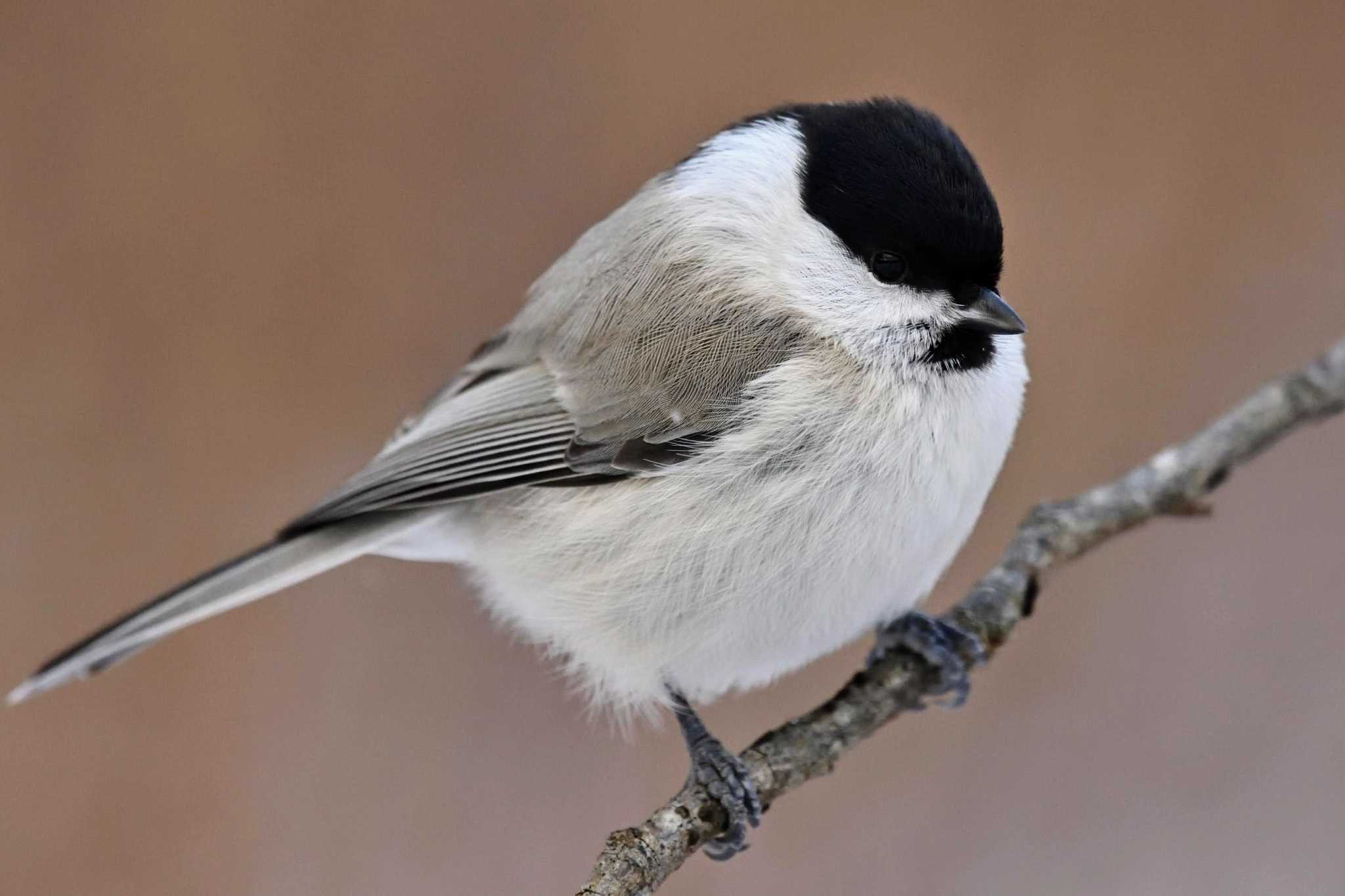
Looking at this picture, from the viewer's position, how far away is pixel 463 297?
2.84 meters

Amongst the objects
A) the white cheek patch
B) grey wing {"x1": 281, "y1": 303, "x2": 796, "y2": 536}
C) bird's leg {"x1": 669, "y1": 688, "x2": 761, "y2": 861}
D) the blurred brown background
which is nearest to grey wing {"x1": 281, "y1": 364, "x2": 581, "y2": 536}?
grey wing {"x1": 281, "y1": 303, "x2": 796, "y2": 536}

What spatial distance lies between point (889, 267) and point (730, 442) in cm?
33

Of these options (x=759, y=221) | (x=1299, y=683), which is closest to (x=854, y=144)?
(x=759, y=221)

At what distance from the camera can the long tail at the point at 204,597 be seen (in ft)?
6.23

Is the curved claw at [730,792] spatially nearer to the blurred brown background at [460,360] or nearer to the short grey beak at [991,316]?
the short grey beak at [991,316]

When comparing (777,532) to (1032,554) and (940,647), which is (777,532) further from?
(1032,554)

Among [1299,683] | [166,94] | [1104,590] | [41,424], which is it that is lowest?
[1299,683]

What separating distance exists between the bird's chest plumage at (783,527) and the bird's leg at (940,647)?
0.14 metres

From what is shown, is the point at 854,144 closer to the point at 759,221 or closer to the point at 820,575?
the point at 759,221

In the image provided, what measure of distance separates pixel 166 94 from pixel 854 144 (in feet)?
5.76

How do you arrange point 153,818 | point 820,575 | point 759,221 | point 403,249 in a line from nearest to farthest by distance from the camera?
point 820,575 → point 759,221 → point 153,818 → point 403,249

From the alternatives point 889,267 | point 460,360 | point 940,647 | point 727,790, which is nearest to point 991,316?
point 889,267

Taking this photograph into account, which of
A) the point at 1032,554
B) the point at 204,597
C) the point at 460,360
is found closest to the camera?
the point at 204,597

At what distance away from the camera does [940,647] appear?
1.97m
